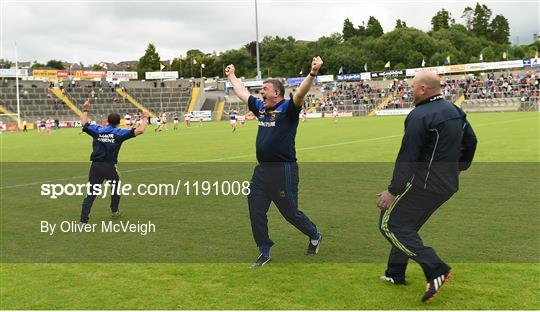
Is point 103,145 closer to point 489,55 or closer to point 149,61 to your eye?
point 489,55

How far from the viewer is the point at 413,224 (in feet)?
16.4

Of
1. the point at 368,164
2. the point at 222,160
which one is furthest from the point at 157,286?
the point at 222,160

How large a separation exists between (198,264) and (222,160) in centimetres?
1157

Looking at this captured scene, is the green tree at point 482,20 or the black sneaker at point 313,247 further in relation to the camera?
the green tree at point 482,20

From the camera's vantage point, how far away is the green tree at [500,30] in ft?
399

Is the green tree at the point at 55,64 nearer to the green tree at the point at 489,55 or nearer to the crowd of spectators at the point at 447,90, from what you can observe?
the crowd of spectators at the point at 447,90

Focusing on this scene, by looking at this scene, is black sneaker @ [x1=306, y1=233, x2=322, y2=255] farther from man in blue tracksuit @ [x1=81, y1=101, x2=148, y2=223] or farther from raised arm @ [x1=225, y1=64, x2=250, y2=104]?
man in blue tracksuit @ [x1=81, y1=101, x2=148, y2=223]

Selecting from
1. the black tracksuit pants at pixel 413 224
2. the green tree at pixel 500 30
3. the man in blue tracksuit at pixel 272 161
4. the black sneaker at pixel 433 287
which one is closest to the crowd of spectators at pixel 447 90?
the man in blue tracksuit at pixel 272 161

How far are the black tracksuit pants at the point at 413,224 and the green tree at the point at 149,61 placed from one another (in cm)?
12680

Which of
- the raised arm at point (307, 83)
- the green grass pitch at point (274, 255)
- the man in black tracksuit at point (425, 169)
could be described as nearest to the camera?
the man in black tracksuit at point (425, 169)

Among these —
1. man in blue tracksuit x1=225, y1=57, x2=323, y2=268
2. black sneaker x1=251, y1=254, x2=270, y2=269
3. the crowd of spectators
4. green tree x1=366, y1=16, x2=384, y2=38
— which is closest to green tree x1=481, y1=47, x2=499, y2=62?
the crowd of spectators

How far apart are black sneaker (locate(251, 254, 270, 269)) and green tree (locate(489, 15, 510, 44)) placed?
129 meters

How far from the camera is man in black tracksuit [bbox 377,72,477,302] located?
4605 mm

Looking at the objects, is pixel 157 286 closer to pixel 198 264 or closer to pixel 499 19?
pixel 198 264
